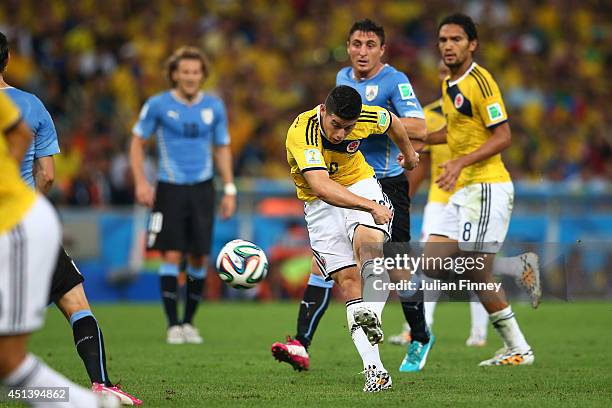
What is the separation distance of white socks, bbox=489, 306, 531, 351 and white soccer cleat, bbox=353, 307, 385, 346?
2.14 meters

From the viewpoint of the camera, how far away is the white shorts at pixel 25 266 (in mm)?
4266

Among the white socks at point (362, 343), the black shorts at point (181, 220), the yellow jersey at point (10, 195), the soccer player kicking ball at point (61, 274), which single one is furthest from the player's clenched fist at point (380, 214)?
the black shorts at point (181, 220)

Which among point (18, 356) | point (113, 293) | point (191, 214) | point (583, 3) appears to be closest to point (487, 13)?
point (583, 3)

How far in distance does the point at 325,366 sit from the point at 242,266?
1.52 m

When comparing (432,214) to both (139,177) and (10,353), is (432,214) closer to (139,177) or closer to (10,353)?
(139,177)

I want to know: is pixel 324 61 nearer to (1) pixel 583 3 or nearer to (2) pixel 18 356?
(1) pixel 583 3

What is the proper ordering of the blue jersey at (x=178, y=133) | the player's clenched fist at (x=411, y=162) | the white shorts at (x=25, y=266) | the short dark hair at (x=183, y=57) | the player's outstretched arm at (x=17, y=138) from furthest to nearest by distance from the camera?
the blue jersey at (x=178, y=133) → the short dark hair at (x=183, y=57) → the player's clenched fist at (x=411, y=162) → the player's outstretched arm at (x=17, y=138) → the white shorts at (x=25, y=266)

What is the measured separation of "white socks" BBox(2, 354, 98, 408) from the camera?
14.3 ft

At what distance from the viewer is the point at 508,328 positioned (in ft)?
26.9

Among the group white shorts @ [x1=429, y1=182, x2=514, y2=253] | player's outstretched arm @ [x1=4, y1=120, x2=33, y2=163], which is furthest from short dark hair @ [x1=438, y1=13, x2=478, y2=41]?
player's outstretched arm @ [x1=4, y1=120, x2=33, y2=163]

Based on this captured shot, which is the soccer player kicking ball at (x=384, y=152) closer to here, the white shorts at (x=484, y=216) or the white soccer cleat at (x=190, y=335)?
the white shorts at (x=484, y=216)

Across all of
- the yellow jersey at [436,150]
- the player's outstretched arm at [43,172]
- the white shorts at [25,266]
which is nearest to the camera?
the white shorts at [25,266]

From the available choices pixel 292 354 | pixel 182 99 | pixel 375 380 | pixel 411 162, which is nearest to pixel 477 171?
pixel 411 162

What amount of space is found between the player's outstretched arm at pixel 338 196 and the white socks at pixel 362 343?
22.1 inches
